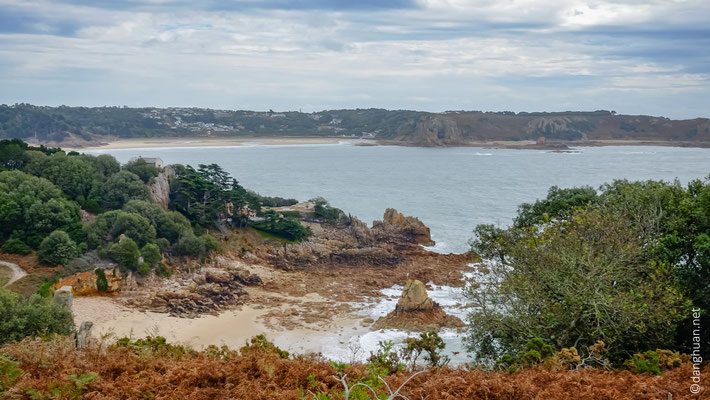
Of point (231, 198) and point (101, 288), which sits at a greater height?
point (231, 198)

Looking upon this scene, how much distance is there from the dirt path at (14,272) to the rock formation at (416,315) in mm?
14381

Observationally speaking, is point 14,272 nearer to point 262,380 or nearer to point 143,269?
point 143,269

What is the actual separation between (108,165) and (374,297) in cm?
2031

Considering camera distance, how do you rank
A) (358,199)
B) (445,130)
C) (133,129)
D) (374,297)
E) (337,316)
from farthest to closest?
(445,130)
(133,129)
(358,199)
(374,297)
(337,316)

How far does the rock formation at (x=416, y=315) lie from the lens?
20750mm

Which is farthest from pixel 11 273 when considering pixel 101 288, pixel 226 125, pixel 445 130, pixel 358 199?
pixel 226 125


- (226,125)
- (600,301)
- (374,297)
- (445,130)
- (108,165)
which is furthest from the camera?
(226,125)

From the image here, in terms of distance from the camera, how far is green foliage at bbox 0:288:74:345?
1232 centimetres

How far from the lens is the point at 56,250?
24.3 m

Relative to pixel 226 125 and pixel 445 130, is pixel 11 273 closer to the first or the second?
pixel 445 130

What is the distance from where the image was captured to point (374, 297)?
25.0 metres

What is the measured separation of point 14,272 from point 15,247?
2294 millimetres

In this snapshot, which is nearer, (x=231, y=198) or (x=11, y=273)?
(x=11, y=273)

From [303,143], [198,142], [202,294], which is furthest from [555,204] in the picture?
[303,143]
